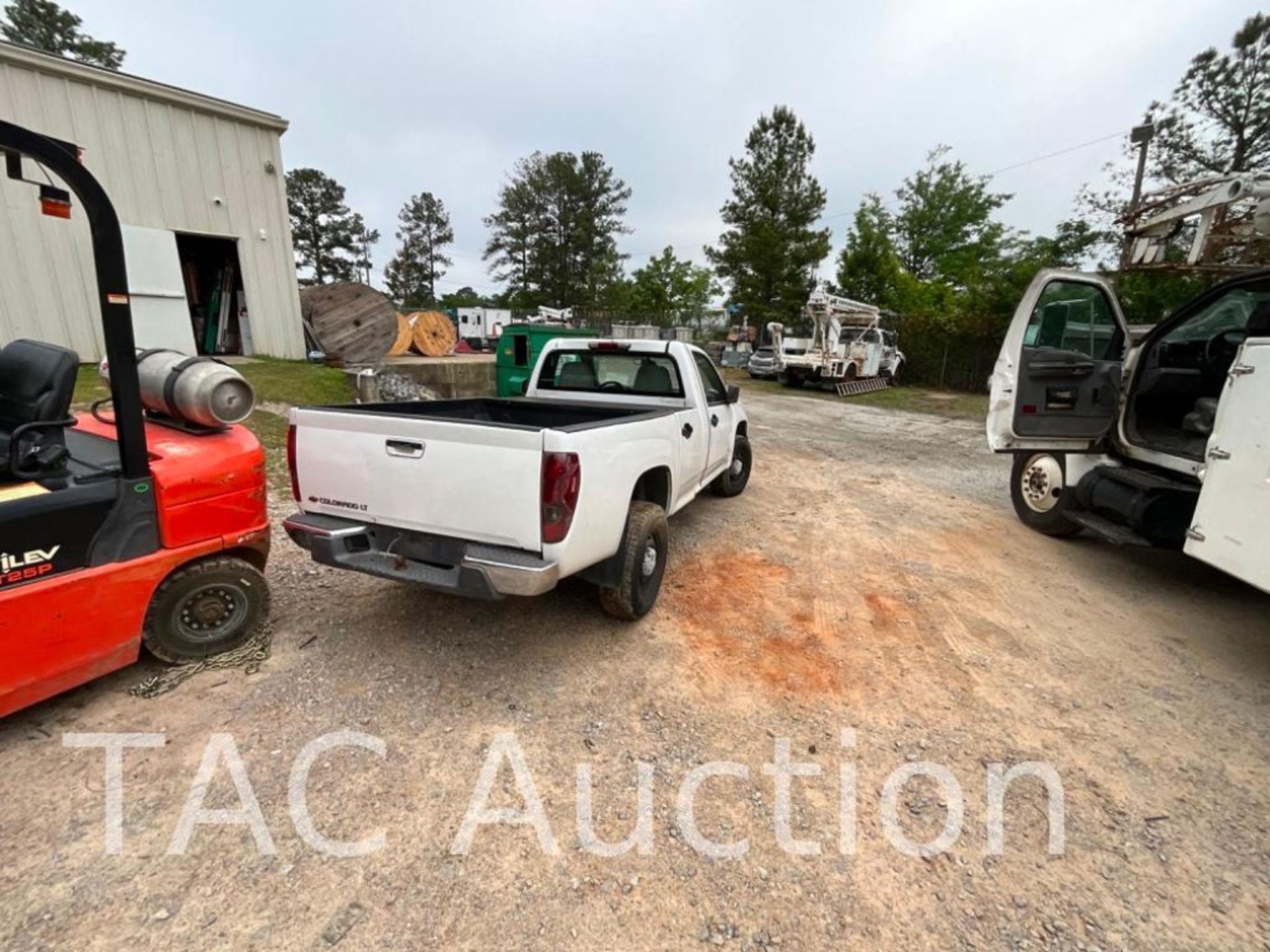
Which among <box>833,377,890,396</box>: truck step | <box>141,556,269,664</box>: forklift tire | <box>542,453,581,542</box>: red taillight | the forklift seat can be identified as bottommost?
<box>141,556,269,664</box>: forklift tire

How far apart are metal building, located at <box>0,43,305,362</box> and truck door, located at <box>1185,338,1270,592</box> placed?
12446 mm

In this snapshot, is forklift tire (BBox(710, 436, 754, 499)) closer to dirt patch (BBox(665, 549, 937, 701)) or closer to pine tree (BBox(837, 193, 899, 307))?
dirt patch (BBox(665, 549, 937, 701))

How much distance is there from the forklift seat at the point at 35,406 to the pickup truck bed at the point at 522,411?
1.39m

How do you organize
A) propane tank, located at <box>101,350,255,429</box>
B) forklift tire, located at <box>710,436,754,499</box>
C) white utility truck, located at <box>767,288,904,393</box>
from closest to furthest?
propane tank, located at <box>101,350,255,429</box> → forklift tire, located at <box>710,436,754,499</box> → white utility truck, located at <box>767,288,904,393</box>

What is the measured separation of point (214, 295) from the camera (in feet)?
39.3

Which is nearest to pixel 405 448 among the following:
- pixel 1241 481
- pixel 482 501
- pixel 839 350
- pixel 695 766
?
pixel 482 501

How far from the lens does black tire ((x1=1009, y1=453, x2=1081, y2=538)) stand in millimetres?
5043

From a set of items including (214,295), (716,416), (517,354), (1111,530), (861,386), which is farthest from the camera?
(861,386)

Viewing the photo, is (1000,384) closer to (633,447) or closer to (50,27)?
(633,447)

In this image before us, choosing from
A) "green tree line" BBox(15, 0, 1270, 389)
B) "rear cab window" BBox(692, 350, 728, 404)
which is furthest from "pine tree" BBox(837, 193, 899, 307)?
"rear cab window" BBox(692, 350, 728, 404)

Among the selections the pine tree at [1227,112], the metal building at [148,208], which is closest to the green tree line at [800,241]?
the pine tree at [1227,112]

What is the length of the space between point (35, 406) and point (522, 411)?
8.51ft

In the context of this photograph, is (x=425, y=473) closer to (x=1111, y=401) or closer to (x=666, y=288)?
(x=1111, y=401)

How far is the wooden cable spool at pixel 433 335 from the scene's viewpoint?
14750 millimetres
